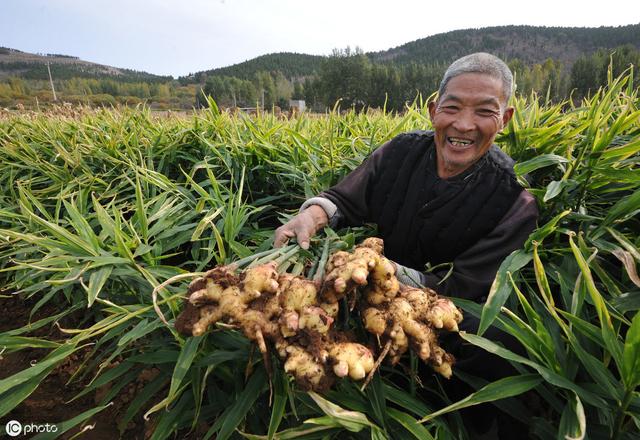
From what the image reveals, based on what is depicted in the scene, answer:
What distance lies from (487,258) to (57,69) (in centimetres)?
9520

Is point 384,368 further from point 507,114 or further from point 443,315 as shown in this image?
point 507,114

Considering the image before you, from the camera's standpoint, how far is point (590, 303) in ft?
3.17

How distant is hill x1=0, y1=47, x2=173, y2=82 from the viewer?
230 ft

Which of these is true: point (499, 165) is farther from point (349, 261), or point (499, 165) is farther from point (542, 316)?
point (349, 261)

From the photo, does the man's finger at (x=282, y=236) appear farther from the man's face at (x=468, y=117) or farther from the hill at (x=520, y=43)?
the hill at (x=520, y=43)

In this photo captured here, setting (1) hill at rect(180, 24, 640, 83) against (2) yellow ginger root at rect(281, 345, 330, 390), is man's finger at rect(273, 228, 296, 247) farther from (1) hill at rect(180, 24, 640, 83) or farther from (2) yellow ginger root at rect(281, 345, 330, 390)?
(1) hill at rect(180, 24, 640, 83)

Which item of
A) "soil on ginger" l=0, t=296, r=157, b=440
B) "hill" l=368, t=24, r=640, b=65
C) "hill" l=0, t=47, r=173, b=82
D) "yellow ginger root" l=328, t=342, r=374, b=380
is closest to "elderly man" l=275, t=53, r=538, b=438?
"yellow ginger root" l=328, t=342, r=374, b=380

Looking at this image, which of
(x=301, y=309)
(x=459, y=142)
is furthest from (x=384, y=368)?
(x=459, y=142)

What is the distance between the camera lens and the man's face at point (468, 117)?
119 cm

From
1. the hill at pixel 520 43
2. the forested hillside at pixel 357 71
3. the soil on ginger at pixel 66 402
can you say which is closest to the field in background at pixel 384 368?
the soil on ginger at pixel 66 402

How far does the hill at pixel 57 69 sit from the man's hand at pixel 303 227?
82.9 metres

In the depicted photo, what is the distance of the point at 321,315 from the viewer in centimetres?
73

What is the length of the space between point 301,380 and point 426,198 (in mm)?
909

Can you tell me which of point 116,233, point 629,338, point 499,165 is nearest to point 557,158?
point 499,165
